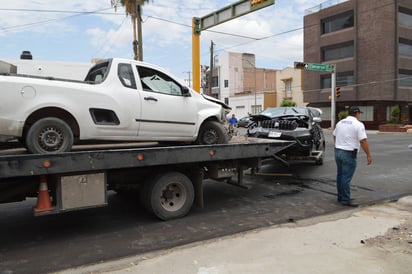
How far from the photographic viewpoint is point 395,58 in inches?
1527

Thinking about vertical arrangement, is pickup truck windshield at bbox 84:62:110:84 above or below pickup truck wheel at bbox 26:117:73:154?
above

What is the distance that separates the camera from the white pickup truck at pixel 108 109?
15.4ft

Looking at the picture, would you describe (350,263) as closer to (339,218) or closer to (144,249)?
(339,218)

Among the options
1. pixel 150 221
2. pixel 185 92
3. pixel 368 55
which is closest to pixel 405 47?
pixel 368 55

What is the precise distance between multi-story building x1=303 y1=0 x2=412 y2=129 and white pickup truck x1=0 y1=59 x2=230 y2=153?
3648 cm

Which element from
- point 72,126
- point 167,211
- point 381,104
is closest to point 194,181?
point 167,211

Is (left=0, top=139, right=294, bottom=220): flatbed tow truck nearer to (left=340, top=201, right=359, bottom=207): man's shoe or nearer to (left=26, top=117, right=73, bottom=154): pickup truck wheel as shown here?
(left=26, top=117, right=73, bottom=154): pickup truck wheel

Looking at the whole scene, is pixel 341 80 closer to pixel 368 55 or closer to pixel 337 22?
pixel 368 55

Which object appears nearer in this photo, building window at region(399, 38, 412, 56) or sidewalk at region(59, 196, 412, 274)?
sidewalk at region(59, 196, 412, 274)

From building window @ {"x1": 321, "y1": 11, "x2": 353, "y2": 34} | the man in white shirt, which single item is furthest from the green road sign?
the man in white shirt

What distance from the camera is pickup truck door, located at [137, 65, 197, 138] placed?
5.76 meters

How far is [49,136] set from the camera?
485 centimetres

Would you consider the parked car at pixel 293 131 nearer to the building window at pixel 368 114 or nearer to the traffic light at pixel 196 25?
the traffic light at pixel 196 25

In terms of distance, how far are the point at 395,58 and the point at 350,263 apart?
4032 cm
